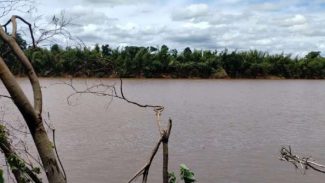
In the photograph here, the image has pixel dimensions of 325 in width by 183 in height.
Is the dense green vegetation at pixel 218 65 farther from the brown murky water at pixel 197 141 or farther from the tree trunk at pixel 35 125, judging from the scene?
the tree trunk at pixel 35 125

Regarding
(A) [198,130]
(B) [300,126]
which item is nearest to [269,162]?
(A) [198,130]

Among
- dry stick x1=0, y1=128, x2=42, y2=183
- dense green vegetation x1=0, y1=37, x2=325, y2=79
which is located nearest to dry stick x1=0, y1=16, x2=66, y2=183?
dry stick x1=0, y1=128, x2=42, y2=183

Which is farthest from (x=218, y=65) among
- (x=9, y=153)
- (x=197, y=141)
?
(x=9, y=153)

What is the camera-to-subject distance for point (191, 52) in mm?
53219

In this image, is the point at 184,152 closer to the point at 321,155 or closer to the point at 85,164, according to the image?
the point at 85,164

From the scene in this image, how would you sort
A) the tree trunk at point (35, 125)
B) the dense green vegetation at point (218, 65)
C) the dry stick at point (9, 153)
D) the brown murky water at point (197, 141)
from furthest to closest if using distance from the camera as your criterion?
the dense green vegetation at point (218, 65) < the brown murky water at point (197, 141) < the dry stick at point (9, 153) < the tree trunk at point (35, 125)

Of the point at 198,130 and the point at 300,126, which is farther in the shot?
the point at 300,126

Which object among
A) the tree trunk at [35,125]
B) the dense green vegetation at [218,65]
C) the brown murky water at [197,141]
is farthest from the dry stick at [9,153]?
the dense green vegetation at [218,65]

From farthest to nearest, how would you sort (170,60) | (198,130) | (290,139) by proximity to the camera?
(170,60)
(198,130)
(290,139)

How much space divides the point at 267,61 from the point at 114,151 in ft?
146

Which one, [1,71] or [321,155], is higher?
[1,71]

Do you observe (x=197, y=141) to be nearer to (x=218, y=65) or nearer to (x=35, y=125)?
(x=35, y=125)

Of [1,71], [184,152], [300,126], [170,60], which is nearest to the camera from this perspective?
[1,71]

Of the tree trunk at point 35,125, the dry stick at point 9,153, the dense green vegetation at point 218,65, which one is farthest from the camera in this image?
the dense green vegetation at point 218,65
